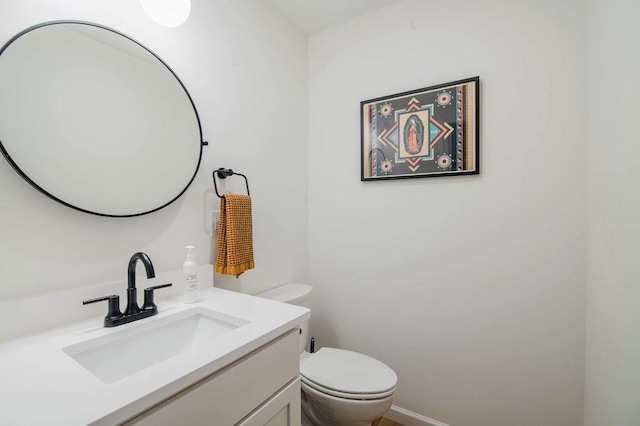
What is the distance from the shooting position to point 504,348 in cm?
140

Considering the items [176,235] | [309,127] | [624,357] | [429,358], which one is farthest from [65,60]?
[429,358]

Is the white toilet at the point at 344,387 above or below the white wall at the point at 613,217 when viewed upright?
below

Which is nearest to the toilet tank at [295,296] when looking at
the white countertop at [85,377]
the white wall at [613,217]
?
the white countertop at [85,377]

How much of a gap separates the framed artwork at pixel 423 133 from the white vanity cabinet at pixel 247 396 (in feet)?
3.66

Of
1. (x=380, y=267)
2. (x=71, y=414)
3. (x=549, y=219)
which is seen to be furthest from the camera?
(x=380, y=267)

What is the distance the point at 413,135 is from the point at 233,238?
1.11 meters

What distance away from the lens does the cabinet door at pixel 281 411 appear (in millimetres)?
756

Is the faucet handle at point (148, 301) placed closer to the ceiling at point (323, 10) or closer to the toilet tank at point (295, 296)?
the toilet tank at point (295, 296)

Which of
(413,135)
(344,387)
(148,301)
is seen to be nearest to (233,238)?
(148,301)

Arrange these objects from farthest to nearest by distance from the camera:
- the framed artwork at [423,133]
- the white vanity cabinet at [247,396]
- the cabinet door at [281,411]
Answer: the framed artwork at [423,133] → the cabinet door at [281,411] → the white vanity cabinet at [247,396]

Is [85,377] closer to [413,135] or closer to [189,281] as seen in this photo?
[189,281]

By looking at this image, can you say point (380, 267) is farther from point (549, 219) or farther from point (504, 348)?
point (549, 219)

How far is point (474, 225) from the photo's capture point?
57.5 inches

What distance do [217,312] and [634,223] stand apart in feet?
4.21
